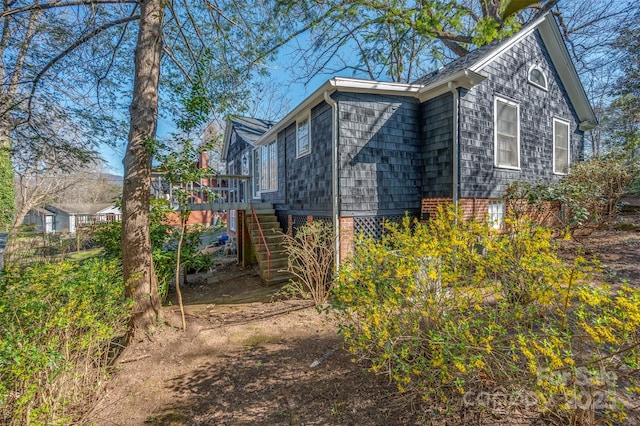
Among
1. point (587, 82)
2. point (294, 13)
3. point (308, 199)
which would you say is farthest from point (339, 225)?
point (587, 82)

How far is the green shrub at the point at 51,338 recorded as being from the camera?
2.32 metres

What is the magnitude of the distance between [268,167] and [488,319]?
10.4m

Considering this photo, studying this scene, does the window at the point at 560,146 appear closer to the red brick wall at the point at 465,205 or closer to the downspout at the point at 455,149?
the red brick wall at the point at 465,205

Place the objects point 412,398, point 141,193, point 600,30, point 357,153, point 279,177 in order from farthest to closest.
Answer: point 600,30 < point 279,177 < point 357,153 < point 141,193 < point 412,398

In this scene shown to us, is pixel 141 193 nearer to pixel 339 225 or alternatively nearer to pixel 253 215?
pixel 339 225

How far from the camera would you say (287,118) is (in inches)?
359

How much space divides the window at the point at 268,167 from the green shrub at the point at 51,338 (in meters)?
7.83

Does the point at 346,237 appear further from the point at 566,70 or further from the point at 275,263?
the point at 566,70

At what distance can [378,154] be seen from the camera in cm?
727

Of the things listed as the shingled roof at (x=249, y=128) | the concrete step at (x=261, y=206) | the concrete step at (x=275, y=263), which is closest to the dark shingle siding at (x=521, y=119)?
the concrete step at (x=275, y=263)

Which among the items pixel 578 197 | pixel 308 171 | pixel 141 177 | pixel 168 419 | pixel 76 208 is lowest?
pixel 168 419

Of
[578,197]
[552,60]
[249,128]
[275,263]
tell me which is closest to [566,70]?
[552,60]

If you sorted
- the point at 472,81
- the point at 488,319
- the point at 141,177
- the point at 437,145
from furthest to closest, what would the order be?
1. the point at 437,145
2. the point at 472,81
3. the point at 141,177
4. the point at 488,319

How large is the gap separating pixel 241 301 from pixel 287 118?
5.72 m
